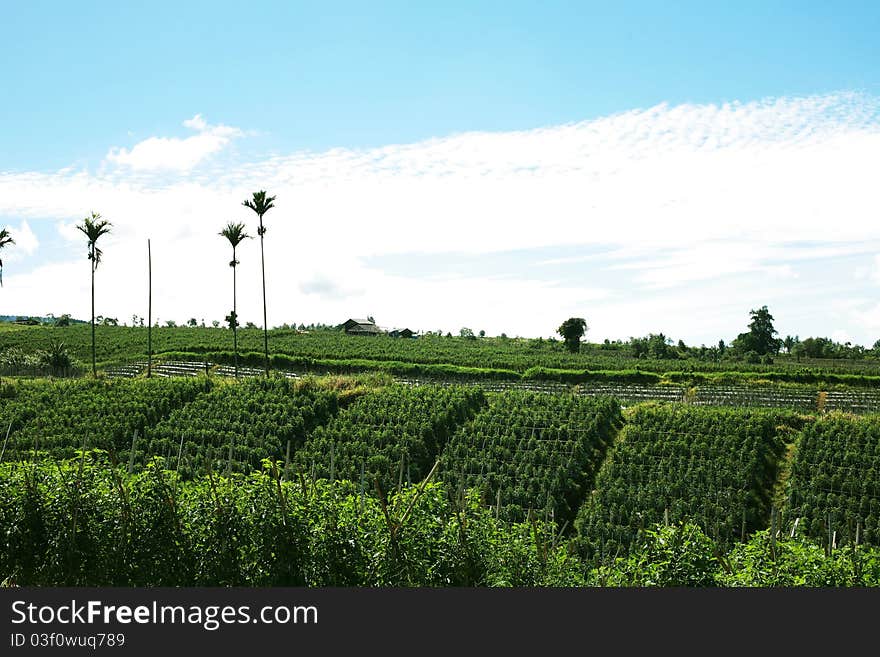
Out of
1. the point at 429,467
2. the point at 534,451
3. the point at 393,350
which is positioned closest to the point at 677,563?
the point at 534,451

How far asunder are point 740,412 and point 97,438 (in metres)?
22.0

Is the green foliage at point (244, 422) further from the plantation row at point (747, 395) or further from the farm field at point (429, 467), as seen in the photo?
the plantation row at point (747, 395)

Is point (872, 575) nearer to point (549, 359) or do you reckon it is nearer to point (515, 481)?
point (515, 481)

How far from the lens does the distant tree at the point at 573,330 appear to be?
187 feet

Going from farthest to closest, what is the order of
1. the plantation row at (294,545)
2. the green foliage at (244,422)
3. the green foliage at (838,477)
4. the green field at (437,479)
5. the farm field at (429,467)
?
the green foliage at (244,422) → the green foliage at (838,477) → the farm field at (429,467) → the green field at (437,479) → the plantation row at (294,545)

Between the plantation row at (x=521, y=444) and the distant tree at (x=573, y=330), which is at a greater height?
the distant tree at (x=573, y=330)

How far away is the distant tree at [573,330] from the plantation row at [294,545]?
152 feet

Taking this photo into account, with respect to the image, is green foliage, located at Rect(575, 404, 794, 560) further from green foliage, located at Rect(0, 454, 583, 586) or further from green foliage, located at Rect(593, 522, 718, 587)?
green foliage, located at Rect(0, 454, 583, 586)

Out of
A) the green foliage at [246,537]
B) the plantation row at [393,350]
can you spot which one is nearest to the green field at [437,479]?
the green foliage at [246,537]

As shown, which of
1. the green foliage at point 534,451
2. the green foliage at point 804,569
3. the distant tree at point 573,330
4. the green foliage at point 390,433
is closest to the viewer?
the green foliage at point 804,569

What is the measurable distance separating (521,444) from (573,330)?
1314 inches

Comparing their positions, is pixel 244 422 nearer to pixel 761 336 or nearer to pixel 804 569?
pixel 804 569

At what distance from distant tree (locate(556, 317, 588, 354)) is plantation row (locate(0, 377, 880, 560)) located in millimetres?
28224

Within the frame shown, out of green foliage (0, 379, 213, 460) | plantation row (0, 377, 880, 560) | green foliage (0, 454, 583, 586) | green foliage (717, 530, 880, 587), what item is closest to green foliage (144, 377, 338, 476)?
plantation row (0, 377, 880, 560)
